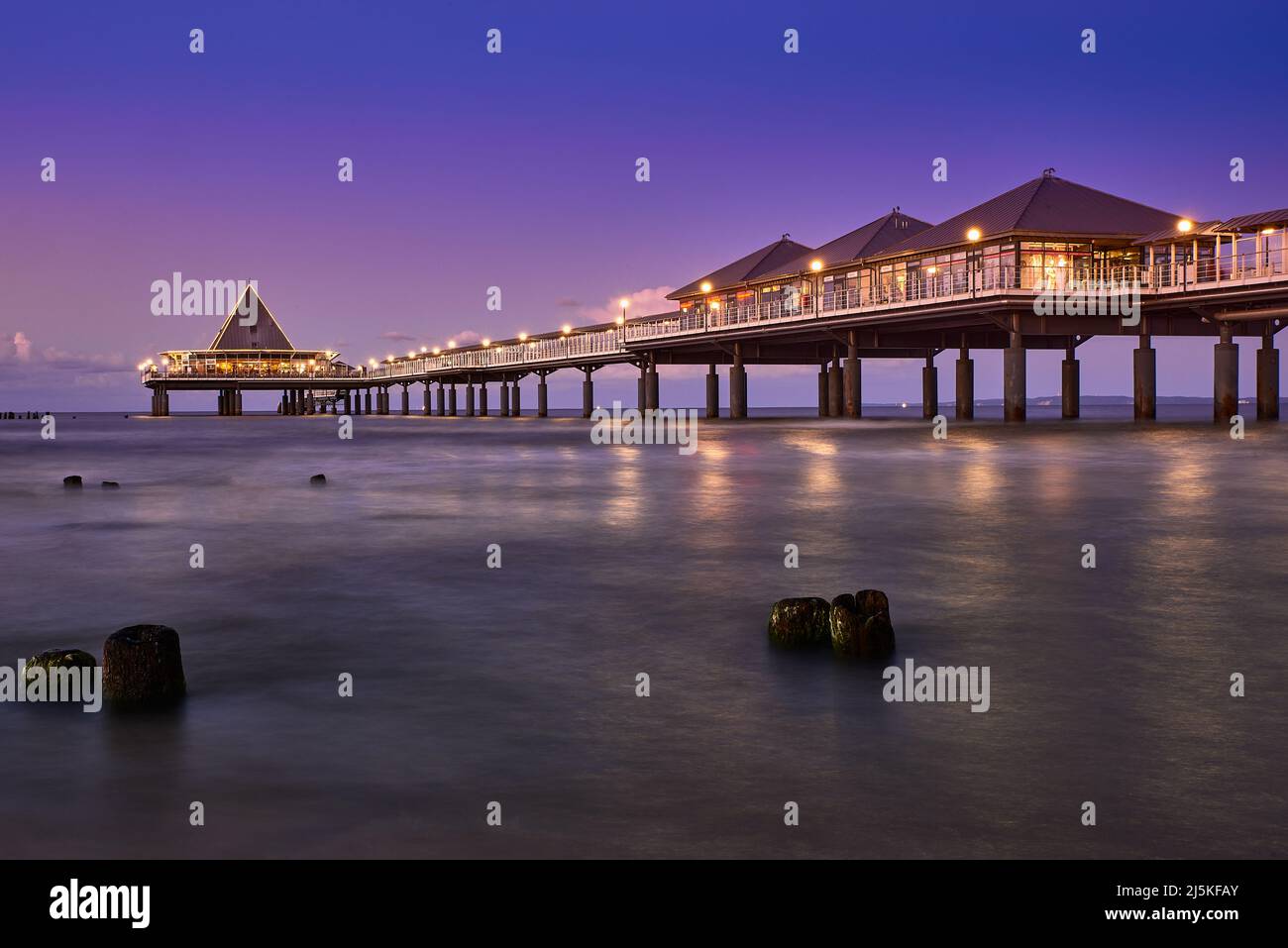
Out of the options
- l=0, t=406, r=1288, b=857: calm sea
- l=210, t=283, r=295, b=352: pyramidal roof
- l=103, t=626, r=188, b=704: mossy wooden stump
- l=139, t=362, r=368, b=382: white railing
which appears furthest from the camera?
l=210, t=283, r=295, b=352: pyramidal roof

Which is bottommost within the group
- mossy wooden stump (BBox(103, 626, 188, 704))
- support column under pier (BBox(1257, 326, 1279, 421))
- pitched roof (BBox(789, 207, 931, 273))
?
mossy wooden stump (BBox(103, 626, 188, 704))

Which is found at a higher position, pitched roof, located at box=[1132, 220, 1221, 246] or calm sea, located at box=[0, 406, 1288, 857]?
pitched roof, located at box=[1132, 220, 1221, 246]

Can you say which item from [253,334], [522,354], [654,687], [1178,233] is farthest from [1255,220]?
[253,334]

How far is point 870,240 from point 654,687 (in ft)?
228

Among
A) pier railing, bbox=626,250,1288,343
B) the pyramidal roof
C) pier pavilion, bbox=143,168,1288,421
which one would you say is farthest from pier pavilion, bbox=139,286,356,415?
pier railing, bbox=626,250,1288,343

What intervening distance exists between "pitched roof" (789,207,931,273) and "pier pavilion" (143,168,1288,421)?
0.16 metres

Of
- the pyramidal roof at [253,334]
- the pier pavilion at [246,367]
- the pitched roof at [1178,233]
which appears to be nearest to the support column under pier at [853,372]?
the pitched roof at [1178,233]

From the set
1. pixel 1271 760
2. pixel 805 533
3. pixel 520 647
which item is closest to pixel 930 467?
pixel 805 533

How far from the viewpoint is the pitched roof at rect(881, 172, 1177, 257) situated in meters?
57.8

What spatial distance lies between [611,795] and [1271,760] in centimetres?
388

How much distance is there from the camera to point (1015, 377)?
5819cm

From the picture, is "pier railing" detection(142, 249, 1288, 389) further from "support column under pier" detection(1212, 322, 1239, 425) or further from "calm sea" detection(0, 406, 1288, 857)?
"calm sea" detection(0, 406, 1288, 857)
